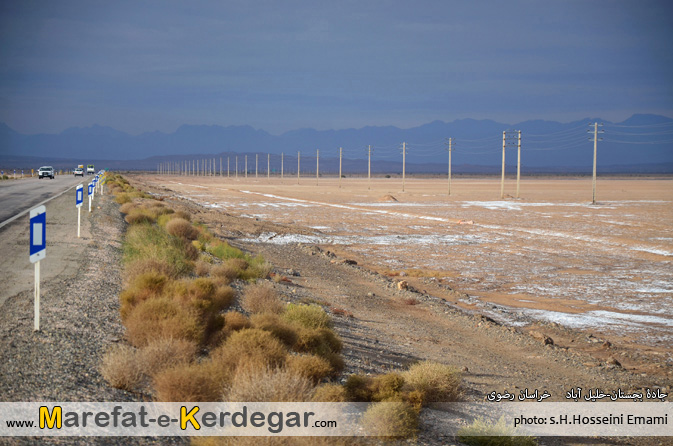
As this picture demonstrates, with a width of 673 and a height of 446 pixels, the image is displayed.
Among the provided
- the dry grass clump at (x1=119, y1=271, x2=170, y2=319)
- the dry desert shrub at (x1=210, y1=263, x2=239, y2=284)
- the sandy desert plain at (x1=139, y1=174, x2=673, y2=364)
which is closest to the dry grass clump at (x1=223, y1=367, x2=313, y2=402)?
the dry grass clump at (x1=119, y1=271, x2=170, y2=319)

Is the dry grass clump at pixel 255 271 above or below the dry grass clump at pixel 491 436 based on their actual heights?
above

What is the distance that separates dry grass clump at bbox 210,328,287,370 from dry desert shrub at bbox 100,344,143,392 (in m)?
0.88

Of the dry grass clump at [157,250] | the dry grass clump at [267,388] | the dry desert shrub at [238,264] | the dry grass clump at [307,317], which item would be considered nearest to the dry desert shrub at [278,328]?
the dry grass clump at [307,317]

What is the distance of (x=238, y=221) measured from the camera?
34.5 meters

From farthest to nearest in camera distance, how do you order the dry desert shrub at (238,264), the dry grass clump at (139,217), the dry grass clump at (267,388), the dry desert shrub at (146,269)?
1. the dry grass clump at (139,217)
2. the dry desert shrub at (238,264)
3. the dry desert shrub at (146,269)
4. the dry grass clump at (267,388)

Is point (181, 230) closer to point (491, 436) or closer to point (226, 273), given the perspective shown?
point (226, 273)

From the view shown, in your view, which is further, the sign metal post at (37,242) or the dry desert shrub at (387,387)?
the sign metal post at (37,242)

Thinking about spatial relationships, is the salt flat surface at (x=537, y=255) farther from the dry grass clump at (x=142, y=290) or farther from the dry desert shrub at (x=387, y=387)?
the dry grass clump at (x=142, y=290)

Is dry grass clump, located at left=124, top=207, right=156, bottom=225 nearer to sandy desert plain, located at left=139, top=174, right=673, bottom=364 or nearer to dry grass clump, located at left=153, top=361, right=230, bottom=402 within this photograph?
sandy desert plain, located at left=139, top=174, right=673, bottom=364

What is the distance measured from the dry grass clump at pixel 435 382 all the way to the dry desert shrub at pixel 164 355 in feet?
9.13

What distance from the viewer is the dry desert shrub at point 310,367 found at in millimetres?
7441

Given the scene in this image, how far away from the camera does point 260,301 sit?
1166 cm

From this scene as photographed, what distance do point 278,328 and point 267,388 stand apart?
2.85 metres

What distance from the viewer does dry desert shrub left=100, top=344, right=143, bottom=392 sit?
6746 millimetres
